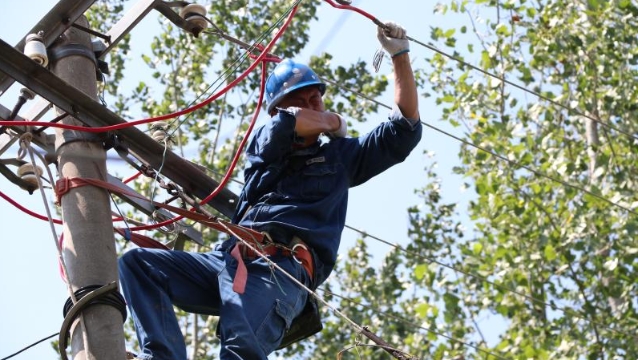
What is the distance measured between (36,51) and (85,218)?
2.67 feet

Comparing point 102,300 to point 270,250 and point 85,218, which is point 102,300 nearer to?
point 85,218

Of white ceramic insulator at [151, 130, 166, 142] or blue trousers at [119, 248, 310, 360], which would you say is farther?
white ceramic insulator at [151, 130, 166, 142]

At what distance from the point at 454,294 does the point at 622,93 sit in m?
2.47

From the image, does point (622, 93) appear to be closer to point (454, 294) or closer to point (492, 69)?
point (492, 69)

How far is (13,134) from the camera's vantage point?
19.4 feet

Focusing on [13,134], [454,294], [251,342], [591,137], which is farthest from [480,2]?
[251,342]

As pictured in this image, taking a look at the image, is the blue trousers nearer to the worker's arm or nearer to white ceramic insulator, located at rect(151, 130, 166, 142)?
the worker's arm

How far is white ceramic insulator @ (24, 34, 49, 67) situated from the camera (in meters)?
5.46

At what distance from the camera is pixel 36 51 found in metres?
5.47

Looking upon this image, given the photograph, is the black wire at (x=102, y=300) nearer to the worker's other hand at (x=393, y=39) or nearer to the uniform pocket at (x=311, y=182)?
the uniform pocket at (x=311, y=182)

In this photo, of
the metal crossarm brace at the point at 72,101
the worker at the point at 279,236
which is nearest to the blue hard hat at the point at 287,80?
the worker at the point at 279,236

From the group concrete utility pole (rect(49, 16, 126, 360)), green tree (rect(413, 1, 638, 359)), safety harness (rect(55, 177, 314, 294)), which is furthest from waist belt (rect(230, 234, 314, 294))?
green tree (rect(413, 1, 638, 359))

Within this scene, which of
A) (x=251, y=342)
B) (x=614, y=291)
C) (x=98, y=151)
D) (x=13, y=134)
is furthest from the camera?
(x=614, y=291)

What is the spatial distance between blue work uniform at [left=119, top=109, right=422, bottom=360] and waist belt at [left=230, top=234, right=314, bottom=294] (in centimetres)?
2
